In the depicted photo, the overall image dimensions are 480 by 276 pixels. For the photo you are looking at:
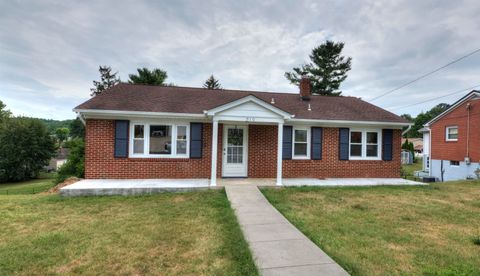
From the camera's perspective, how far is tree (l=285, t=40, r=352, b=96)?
3022 centimetres

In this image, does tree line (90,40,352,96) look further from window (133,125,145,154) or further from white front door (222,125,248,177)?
white front door (222,125,248,177)

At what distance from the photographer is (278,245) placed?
405 centimetres

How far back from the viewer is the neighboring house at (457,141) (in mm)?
16859

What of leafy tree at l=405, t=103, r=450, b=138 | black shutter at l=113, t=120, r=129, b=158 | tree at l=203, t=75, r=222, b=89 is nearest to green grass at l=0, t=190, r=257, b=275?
black shutter at l=113, t=120, r=129, b=158

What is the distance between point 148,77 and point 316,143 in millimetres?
24080

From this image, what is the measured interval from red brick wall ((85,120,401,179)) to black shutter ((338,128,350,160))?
18cm

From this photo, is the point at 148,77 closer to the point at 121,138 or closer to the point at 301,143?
the point at 121,138

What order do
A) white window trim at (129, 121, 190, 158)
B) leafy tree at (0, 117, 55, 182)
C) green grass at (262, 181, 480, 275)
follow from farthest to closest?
leafy tree at (0, 117, 55, 182)
white window trim at (129, 121, 190, 158)
green grass at (262, 181, 480, 275)

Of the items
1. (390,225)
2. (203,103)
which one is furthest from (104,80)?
(390,225)

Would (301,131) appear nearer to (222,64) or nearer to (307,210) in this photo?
(307,210)

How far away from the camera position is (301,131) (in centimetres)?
1034

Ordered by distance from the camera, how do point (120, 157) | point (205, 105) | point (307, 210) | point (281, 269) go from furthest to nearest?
point (205, 105), point (120, 157), point (307, 210), point (281, 269)

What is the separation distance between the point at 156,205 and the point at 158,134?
11.4 feet

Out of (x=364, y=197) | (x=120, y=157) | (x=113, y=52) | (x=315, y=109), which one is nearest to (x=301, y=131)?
(x=315, y=109)
